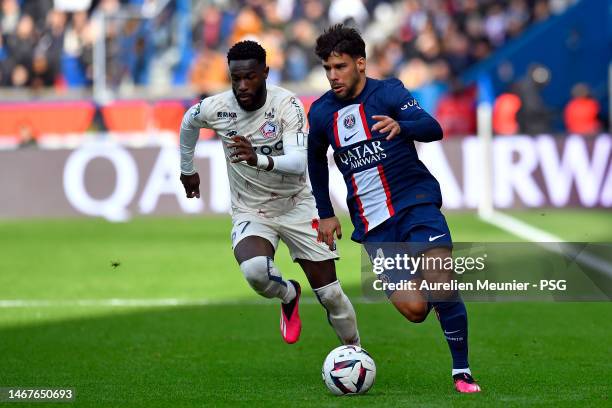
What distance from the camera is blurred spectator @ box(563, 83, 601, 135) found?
22500 mm

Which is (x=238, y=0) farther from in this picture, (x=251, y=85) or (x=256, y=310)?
(x=251, y=85)

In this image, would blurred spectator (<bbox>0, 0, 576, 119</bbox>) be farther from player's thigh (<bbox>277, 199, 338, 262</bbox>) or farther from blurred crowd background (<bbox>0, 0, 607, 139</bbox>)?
player's thigh (<bbox>277, 199, 338, 262</bbox>)

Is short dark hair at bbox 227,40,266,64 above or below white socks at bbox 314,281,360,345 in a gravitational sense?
Answer: above

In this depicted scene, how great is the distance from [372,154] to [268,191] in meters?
1.13

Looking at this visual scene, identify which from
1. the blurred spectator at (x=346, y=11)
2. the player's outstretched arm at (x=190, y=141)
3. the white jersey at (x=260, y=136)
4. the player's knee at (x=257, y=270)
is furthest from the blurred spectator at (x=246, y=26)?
the player's knee at (x=257, y=270)

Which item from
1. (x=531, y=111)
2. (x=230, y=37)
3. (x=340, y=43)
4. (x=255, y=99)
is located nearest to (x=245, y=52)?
(x=255, y=99)

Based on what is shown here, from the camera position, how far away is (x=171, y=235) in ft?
60.7

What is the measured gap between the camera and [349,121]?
7.38 meters

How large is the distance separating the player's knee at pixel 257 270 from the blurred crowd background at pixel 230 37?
680 inches

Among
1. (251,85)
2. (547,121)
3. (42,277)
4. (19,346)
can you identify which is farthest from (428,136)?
(547,121)

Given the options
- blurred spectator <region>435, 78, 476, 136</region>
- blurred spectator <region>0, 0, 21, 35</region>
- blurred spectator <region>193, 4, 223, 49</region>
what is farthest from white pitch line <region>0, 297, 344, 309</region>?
blurred spectator <region>0, 0, 21, 35</region>

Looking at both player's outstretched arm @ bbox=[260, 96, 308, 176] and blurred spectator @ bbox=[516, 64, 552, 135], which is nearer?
player's outstretched arm @ bbox=[260, 96, 308, 176]

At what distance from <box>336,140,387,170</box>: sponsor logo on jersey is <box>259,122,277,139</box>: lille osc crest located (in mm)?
771

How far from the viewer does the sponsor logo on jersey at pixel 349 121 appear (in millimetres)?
7367
